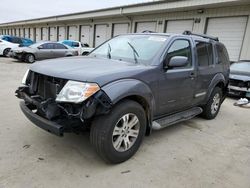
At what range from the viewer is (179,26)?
1348 cm

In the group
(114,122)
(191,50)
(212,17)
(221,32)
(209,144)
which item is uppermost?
(212,17)

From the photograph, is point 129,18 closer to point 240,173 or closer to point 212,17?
point 212,17

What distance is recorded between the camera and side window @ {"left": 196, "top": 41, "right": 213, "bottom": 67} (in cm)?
431

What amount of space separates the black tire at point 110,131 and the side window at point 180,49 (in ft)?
3.53

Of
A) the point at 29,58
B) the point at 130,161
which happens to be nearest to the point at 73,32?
the point at 29,58

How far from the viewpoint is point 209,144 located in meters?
3.78

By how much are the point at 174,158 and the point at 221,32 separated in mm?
10313

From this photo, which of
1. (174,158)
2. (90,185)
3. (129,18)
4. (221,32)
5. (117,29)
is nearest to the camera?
(90,185)

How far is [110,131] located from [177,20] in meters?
12.5

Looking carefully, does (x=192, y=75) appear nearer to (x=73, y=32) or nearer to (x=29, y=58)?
(x=29, y=58)

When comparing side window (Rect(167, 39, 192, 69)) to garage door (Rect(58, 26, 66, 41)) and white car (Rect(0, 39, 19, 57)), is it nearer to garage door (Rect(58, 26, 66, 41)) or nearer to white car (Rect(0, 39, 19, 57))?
white car (Rect(0, 39, 19, 57))

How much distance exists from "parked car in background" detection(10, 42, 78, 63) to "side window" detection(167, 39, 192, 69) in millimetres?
11990

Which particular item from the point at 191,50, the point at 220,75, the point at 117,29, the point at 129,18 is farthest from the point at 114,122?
the point at 117,29

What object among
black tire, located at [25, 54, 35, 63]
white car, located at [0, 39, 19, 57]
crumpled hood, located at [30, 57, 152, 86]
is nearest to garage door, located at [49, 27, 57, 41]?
white car, located at [0, 39, 19, 57]
